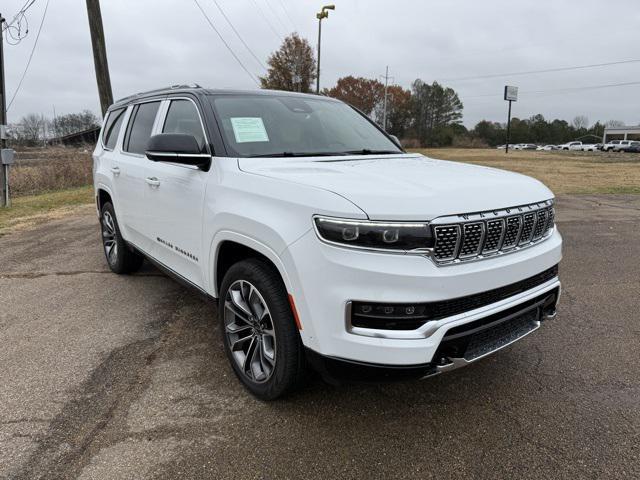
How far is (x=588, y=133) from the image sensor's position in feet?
385

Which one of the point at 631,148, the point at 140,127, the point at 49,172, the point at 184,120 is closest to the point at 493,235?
the point at 184,120

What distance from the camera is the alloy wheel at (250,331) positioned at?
2.76 meters

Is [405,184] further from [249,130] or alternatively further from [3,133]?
[3,133]

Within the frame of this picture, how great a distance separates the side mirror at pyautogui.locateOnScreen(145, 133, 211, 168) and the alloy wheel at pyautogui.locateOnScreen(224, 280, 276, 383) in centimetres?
85

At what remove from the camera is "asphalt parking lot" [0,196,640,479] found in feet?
7.83

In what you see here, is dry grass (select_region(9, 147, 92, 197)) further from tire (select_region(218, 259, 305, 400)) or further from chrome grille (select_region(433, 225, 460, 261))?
chrome grille (select_region(433, 225, 460, 261))

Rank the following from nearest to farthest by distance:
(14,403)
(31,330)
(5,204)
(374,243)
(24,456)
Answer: (374,243), (24,456), (14,403), (31,330), (5,204)

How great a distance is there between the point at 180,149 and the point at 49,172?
48.3ft

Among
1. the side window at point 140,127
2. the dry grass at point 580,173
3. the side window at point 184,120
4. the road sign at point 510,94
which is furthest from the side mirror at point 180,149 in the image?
the road sign at point 510,94

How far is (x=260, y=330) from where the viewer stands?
9.24ft

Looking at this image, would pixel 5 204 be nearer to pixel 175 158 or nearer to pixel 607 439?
pixel 175 158

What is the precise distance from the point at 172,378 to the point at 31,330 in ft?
5.20

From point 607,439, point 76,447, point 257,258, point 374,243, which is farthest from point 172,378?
point 607,439

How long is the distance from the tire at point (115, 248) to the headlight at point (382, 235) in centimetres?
337
